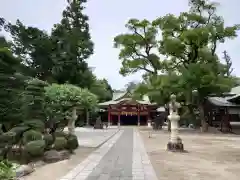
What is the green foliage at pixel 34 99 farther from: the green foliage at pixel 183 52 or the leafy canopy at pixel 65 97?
the green foliage at pixel 183 52

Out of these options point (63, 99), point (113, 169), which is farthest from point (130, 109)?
point (113, 169)

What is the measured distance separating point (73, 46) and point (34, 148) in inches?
756

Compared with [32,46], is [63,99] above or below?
below

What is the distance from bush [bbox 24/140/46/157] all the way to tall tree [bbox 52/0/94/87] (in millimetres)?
17121

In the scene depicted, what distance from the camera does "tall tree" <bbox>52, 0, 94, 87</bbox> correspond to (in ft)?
88.1

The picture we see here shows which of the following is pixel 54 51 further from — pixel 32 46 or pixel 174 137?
pixel 174 137

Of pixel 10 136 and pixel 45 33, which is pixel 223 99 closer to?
pixel 45 33

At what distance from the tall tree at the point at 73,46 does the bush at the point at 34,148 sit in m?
17.1

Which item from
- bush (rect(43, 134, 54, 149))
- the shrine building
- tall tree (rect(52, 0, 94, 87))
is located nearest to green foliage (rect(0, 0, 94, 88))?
tall tree (rect(52, 0, 94, 87))

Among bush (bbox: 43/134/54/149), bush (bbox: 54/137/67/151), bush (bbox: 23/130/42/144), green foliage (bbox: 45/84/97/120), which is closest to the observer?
bush (bbox: 23/130/42/144)

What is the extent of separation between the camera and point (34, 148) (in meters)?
9.42

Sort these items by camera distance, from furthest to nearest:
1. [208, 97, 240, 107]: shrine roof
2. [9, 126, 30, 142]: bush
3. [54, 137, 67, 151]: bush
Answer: [208, 97, 240, 107]: shrine roof, [54, 137, 67, 151]: bush, [9, 126, 30, 142]: bush

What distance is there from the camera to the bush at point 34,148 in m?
9.41

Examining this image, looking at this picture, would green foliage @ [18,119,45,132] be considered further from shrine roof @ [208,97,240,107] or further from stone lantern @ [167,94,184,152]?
shrine roof @ [208,97,240,107]
